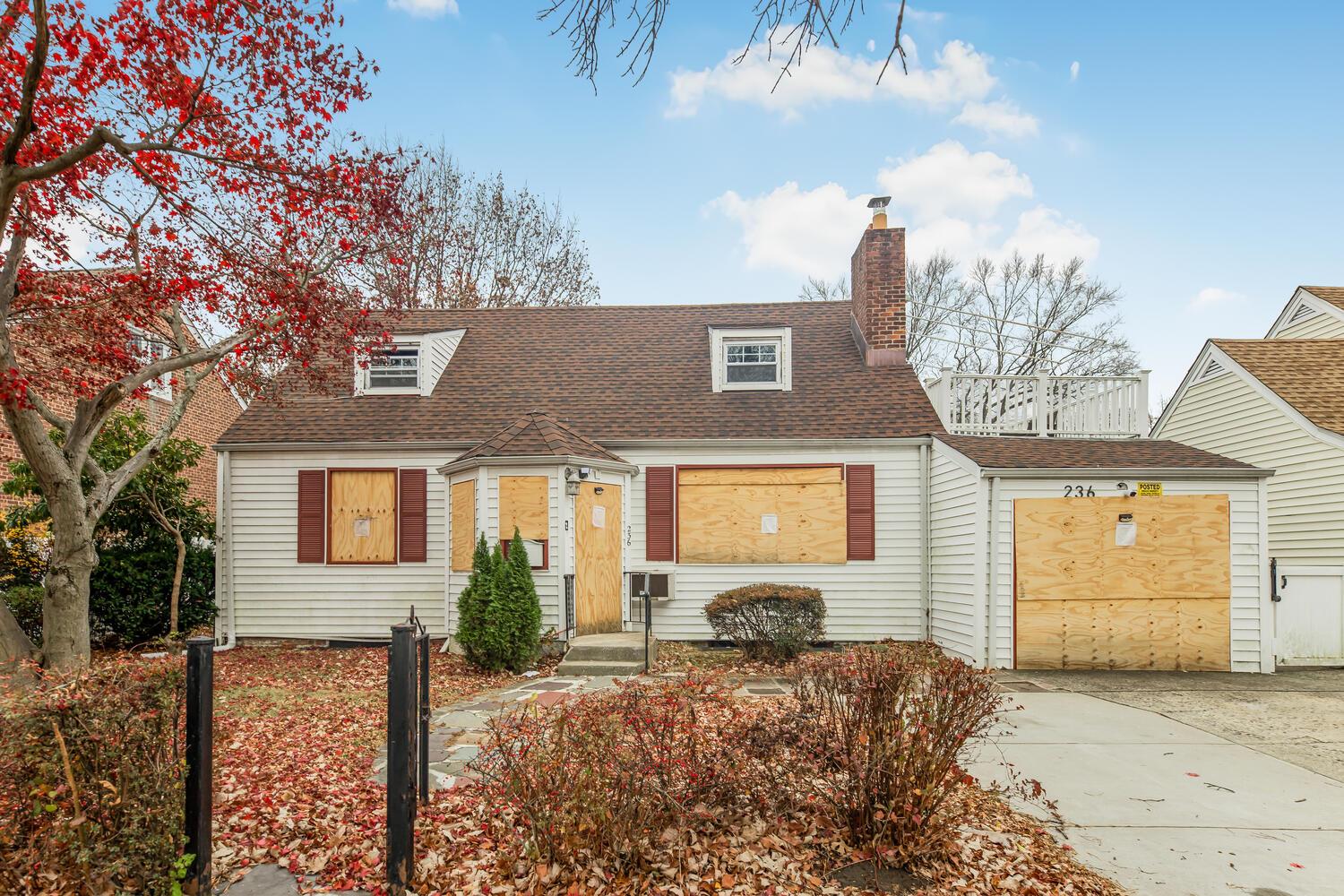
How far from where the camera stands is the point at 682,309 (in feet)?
52.1

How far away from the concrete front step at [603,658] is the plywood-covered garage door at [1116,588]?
493cm

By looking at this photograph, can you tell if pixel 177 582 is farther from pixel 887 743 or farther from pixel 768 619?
pixel 887 743

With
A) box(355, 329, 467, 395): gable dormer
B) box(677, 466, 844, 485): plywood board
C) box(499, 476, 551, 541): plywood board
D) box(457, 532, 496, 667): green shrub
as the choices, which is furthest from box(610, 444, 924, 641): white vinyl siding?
box(355, 329, 467, 395): gable dormer

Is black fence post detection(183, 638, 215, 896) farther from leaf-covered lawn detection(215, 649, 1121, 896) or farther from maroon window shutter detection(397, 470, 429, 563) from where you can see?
maroon window shutter detection(397, 470, 429, 563)

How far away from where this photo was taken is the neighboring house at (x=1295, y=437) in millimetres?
10336

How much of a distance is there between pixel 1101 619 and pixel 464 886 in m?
9.04

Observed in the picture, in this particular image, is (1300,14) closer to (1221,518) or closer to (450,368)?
(1221,518)

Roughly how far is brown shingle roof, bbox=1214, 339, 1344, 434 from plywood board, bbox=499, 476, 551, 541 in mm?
11854

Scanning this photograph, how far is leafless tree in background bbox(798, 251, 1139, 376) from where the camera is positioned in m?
25.8

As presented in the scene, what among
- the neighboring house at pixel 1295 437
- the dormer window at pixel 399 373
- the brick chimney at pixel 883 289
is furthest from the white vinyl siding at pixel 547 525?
the neighboring house at pixel 1295 437

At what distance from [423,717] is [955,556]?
8.57 meters

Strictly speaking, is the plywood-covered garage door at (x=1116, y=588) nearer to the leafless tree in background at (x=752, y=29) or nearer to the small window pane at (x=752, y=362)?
the small window pane at (x=752, y=362)

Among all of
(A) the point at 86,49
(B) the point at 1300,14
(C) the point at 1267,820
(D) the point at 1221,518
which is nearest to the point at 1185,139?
(D) the point at 1221,518

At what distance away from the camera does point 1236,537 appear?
980 cm
